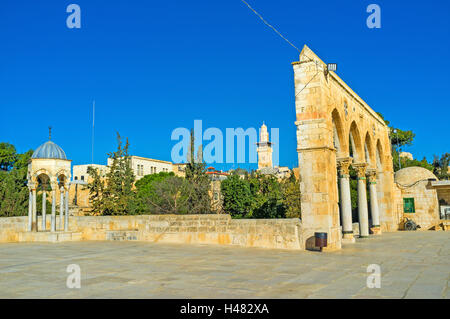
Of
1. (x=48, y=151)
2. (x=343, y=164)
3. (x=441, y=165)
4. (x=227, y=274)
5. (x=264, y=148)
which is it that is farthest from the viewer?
(x=264, y=148)

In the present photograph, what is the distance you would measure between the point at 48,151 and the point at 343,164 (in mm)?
12541

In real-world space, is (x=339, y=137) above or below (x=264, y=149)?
below

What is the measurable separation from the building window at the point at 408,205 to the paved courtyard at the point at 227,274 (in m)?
13.5

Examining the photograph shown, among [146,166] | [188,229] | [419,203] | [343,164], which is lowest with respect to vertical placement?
[188,229]

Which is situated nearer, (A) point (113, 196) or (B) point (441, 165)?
(A) point (113, 196)

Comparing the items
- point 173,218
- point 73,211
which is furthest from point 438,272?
point 73,211

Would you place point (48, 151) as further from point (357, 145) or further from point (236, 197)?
point (236, 197)

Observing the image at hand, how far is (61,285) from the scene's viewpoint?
20.0 ft

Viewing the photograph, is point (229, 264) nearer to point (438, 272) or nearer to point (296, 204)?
point (438, 272)

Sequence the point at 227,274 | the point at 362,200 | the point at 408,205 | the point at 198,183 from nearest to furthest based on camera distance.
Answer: the point at 227,274 < the point at 362,200 < the point at 408,205 < the point at 198,183

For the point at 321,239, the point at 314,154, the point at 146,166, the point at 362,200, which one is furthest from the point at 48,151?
the point at 146,166

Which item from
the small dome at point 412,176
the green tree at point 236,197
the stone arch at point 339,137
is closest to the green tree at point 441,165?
the small dome at point 412,176

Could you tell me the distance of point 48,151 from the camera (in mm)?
16594

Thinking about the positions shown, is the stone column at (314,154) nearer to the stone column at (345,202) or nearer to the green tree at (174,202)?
the stone column at (345,202)
